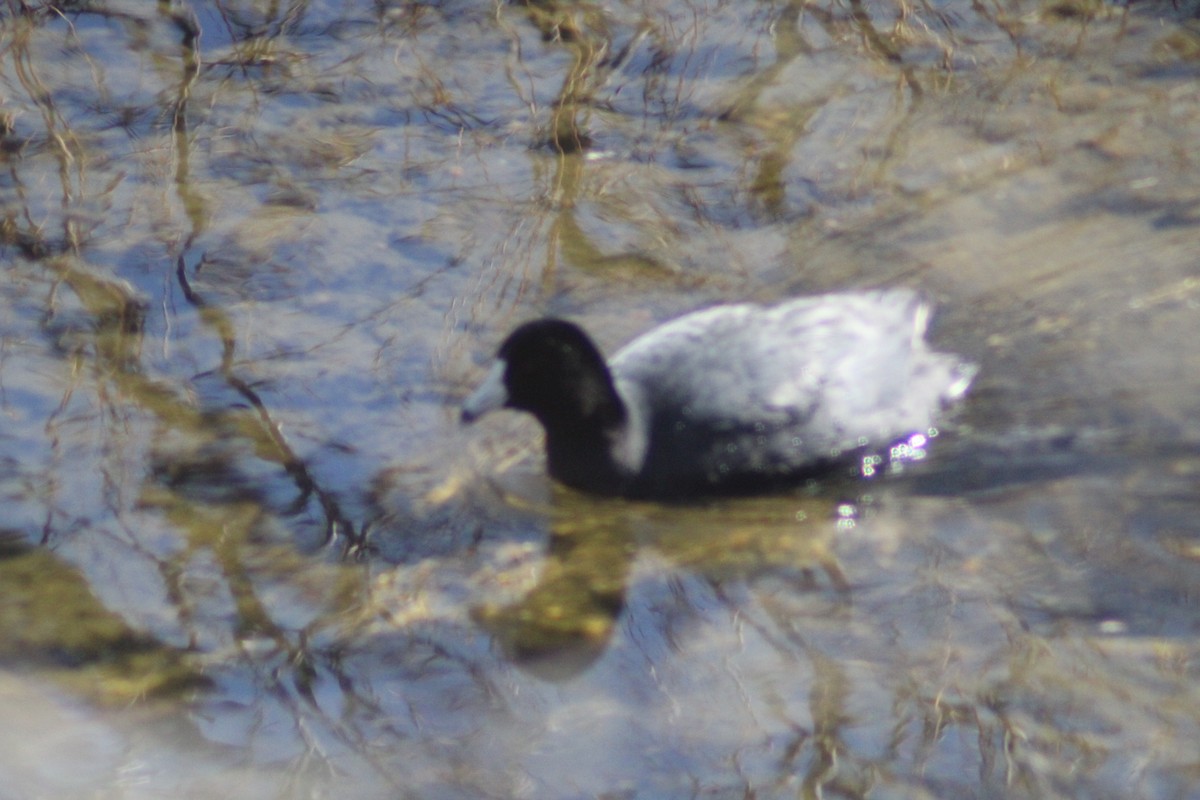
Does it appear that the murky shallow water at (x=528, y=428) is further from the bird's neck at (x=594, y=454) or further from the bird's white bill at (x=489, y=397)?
the bird's white bill at (x=489, y=397)

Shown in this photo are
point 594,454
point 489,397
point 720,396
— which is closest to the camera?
point 489,397

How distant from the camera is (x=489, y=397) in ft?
17.2

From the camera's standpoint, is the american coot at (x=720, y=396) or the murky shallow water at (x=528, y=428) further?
the american coot at (x=720, y=396)

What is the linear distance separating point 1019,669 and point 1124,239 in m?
2.83

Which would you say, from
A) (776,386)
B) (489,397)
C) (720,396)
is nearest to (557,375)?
(489,397)

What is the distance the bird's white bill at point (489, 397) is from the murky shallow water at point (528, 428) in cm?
33

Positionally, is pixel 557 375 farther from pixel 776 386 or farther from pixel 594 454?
pixel 776 386

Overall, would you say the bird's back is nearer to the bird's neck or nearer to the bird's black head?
the bird's neck

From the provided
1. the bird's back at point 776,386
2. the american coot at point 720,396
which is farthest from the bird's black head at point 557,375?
the bird's back at point 776,386

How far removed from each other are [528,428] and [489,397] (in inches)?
29.5

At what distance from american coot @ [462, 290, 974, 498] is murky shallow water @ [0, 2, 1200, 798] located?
5.3 inches

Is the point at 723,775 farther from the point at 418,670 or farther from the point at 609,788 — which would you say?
the point at 418,670

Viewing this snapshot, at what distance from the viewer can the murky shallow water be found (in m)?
4.27

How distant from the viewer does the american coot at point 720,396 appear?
5.32m
